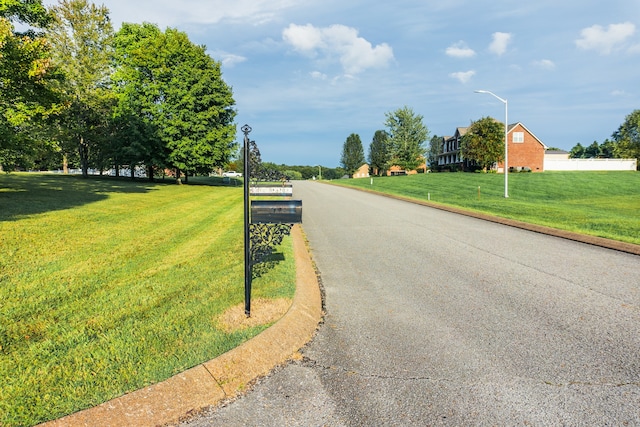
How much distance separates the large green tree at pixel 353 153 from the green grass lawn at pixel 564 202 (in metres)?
85.5

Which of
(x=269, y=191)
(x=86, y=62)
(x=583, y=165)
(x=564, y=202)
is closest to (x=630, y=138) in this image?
(x=583, y=165)

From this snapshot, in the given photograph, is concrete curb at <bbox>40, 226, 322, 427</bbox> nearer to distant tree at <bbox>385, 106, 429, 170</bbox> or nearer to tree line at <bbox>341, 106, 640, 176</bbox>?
tree line at <bbox>341, 106, 640, 176</bbox>

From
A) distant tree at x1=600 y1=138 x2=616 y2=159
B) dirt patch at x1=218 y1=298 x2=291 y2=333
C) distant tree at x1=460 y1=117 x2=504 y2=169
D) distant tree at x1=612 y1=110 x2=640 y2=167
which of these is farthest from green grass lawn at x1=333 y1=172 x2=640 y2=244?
distant tree at x1=600 y1=138 x2=616 y2=159

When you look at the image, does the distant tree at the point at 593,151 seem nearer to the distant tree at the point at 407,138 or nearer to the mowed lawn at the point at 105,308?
the distant tree at the point at 407,138

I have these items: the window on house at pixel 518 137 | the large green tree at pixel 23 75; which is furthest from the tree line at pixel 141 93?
the window on house at pixel 518 137

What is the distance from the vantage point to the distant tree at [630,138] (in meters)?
79.9

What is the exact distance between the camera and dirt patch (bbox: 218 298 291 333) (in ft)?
12.9

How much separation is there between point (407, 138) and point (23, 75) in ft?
236

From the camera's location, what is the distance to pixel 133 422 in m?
2.49

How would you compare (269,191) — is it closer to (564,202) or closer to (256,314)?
(256,314)

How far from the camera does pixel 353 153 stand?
12750cm

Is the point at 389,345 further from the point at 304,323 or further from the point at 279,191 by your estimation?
the point at 279,191

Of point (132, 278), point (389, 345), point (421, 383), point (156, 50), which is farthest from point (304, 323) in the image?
point (156, 50)

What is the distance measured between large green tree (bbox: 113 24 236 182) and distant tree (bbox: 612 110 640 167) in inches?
3353
